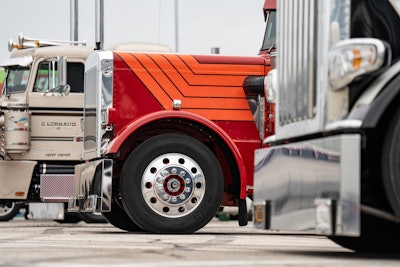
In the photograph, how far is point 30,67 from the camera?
63.3 feet

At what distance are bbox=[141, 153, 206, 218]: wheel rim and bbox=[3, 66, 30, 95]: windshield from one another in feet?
21.6

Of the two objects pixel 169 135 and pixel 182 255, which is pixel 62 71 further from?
A: pixel 182 255

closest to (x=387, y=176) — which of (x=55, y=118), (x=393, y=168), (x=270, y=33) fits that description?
(x=393, y=168)

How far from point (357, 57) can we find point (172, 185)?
229 inches

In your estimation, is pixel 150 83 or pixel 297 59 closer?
pixel 297 59

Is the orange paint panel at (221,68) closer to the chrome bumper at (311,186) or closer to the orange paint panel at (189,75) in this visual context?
the orange paint panel at (189,75)

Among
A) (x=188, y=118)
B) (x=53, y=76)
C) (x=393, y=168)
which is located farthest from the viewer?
(x=53, y=76)

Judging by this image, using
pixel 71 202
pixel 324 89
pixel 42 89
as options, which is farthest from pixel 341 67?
pixel 42 89

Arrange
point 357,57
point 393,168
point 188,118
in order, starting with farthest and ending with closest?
point 188,118 < point 357,57 < point 393,168

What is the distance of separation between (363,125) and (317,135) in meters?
0.88

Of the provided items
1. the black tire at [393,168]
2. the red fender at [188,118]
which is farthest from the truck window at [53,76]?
the black tire at [393,168]

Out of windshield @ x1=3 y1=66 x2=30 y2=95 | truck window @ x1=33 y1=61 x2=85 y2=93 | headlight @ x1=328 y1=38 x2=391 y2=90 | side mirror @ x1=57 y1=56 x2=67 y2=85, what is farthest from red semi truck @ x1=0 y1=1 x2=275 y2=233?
headlight @ x1=328 y1=38 x2=391 y2=90

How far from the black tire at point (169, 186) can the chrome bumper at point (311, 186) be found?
4.32 m

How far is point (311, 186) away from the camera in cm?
745
